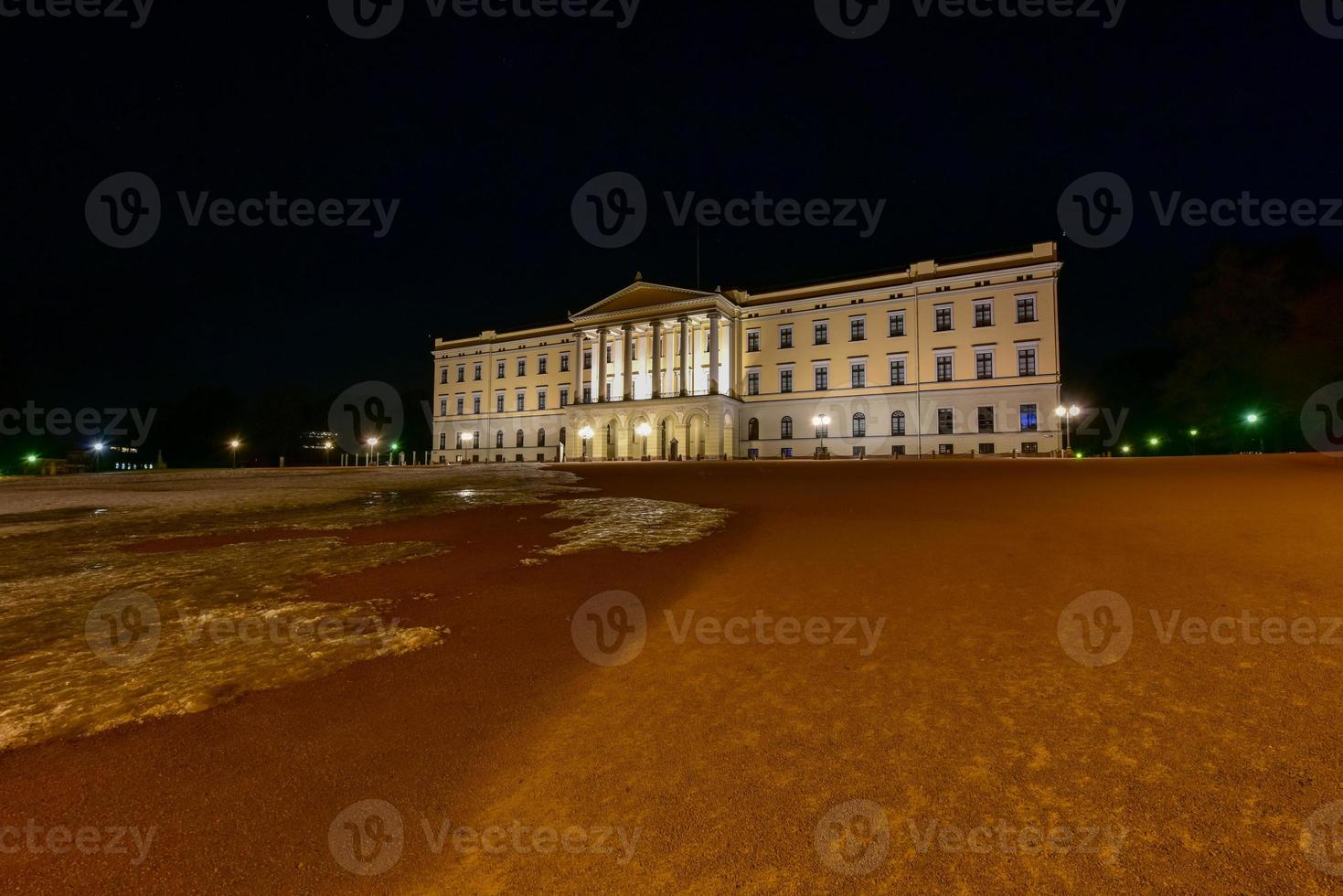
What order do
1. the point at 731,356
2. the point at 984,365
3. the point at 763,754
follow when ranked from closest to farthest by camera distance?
the point at 763,754 → the point at 984,365 → the point at 731,356

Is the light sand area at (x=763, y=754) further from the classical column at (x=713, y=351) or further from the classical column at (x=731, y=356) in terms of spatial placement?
the classical column at (x=731, y=356)

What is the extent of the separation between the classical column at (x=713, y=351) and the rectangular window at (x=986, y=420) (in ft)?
60.5

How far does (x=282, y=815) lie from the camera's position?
2.70 meters

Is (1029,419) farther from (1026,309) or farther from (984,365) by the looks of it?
(1026,309)

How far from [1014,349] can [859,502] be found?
107 feet

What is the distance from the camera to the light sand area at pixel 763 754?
2389 mm

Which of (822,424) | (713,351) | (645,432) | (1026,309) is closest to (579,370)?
(645,432)

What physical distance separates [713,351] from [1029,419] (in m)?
22.1

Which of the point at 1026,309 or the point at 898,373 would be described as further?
the point at 898,373

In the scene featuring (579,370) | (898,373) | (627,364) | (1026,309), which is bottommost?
(898,373)

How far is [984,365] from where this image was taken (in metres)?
38.0

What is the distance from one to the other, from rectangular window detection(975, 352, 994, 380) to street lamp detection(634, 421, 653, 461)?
24380 millimetres

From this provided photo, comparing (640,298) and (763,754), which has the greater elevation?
(640,298)

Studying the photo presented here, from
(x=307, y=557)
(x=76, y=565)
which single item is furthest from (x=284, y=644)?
(x=76, y=565)
